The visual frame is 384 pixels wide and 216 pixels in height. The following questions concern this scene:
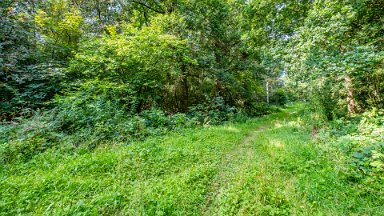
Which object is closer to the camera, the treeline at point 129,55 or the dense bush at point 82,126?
the dense bush at point 82,126

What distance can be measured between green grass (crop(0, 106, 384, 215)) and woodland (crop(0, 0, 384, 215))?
2 cm

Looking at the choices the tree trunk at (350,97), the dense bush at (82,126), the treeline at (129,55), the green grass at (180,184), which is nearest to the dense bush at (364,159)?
the green grass at (180,184)

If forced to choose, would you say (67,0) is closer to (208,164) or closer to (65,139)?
(65,139)

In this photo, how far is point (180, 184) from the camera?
9.33ft

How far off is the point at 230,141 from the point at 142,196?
3316 millimetres

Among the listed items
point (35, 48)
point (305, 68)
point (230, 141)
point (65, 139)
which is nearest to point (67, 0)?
point (35, 48)

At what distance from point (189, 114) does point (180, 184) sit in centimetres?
550

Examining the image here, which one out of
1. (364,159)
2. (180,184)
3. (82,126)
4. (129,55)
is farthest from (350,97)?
(82,126)

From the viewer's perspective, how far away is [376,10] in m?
5.32

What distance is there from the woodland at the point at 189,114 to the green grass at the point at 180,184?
0.07 feet

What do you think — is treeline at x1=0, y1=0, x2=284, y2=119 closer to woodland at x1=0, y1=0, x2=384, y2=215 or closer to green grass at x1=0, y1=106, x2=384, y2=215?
woodland at x1=0, y1=0, x2=384, y2=215

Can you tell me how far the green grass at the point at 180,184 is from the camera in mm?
2299

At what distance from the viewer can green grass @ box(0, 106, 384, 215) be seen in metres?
2.30

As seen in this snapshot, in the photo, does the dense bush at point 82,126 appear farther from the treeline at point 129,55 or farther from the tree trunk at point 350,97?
the tree trunk at point 350,97
